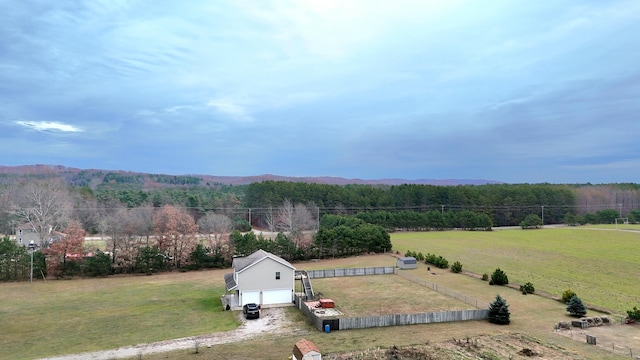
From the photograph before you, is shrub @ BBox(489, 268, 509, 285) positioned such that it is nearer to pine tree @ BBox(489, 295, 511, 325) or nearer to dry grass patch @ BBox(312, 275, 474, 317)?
dry grass patch @ BBox(312, 275, 474, 317)

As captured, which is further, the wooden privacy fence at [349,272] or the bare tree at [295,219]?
the bare tree at [295,219]

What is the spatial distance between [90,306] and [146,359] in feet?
49.3

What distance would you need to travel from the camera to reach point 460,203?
4208 inches

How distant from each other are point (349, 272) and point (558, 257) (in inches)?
1157

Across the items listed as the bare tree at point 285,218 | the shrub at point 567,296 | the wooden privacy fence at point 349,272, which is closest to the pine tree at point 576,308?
the shrub at point 567,296

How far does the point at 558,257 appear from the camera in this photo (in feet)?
177

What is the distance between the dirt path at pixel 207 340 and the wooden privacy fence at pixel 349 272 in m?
13.6

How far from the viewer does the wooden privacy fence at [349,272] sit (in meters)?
43.3

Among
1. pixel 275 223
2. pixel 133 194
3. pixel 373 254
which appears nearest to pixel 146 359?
pixel 373 254

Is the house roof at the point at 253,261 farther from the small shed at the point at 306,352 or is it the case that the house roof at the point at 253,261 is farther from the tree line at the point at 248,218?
the tree line at the point at 248,218

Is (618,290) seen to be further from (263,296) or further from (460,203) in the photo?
(460,203)

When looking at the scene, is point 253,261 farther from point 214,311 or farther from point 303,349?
point 303,349

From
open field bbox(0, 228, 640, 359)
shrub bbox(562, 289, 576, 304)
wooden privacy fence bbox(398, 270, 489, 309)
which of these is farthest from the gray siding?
shrub bbox(562, 289, 576, 304)

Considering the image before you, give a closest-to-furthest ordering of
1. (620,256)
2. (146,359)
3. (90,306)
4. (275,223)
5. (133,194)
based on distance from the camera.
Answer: (146,359)
(90,306)
(620,256)
(275,223)
(133,194)
